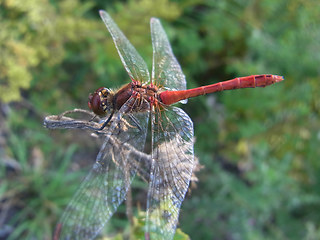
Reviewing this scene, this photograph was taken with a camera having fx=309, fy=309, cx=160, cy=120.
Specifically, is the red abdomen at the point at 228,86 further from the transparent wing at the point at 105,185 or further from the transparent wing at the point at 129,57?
the transparent wing at the point at 105,185

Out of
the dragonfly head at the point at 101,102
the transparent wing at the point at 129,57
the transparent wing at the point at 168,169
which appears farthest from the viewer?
the transparent wing at the point at 129,57

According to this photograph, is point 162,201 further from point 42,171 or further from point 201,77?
point 201,77

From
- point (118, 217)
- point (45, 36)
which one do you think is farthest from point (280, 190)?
point (45, 36)

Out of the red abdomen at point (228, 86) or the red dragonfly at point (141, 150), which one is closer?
the red dragonfly at point (141, 150)

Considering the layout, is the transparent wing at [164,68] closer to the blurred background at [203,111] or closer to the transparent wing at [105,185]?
the transparent wing at [105,185]

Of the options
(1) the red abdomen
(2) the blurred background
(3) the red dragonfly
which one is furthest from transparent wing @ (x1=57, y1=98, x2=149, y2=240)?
(2) the blurred background

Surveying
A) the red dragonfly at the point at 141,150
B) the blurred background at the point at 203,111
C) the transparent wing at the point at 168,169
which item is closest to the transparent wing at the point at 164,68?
the red dragonfly at the point at 141,150

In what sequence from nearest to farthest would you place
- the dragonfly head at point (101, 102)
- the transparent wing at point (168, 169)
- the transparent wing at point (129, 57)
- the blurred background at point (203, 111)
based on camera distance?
the transparent wing at point (168, 169)
the dragonfly head at point (101, 102)
the transparent wing at point (129, 57)
the blurred background at point (203, 111)

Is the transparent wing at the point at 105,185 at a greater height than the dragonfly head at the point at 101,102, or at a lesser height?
lesser
